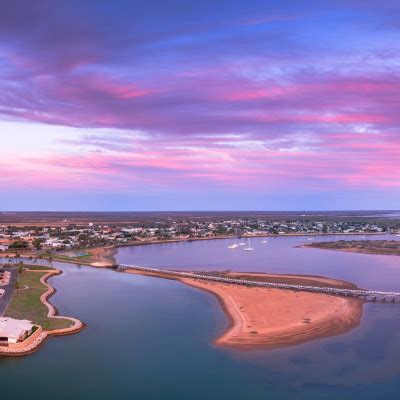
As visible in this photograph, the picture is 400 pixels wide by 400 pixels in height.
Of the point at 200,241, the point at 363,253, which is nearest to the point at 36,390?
the point at 363,253

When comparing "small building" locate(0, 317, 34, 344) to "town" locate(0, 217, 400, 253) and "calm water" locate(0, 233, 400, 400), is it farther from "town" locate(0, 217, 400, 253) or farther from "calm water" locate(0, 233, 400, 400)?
"town" locate(0, 217, 400, 253)

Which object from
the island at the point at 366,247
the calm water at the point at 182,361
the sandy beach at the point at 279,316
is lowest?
the calm water at the point at 182,361

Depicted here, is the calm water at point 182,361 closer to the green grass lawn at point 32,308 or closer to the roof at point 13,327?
the roof at point 13,327

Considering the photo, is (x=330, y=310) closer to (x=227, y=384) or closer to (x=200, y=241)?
(x=227, y=384)

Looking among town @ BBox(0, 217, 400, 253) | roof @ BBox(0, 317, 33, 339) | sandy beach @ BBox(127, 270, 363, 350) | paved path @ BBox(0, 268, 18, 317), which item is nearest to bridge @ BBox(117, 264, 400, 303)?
sandy beach @ BBox(127, 270, 363, 350)

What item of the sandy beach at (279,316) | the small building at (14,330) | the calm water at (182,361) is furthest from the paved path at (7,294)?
the sandy beach at (279,316)
